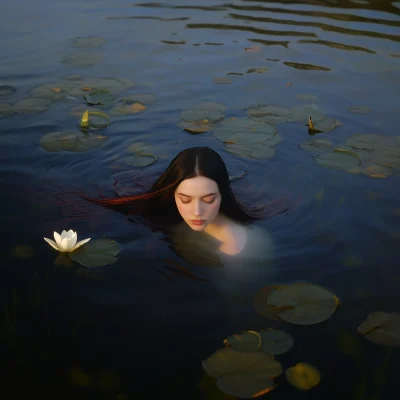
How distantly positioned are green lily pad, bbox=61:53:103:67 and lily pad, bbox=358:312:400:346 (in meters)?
5.85

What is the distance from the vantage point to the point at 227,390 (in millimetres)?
2988

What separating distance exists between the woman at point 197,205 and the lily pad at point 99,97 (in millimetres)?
2474

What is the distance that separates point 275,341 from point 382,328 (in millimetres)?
712

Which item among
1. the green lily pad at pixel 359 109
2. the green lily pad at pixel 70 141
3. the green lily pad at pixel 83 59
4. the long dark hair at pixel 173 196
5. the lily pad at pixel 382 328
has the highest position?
the long dark hair at pixel 173 196

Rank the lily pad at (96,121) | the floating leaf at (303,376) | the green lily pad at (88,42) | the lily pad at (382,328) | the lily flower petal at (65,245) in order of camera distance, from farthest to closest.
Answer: the green lily pad at (88,42)
the lily pad at (96,121)
the lily flower petal at (65,245)
the lily pad at (382,328)
the floating leaf at (303,376)

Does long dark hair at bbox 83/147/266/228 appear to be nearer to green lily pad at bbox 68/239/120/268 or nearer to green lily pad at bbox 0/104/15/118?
green lily pad at bbox 68/239/120/268

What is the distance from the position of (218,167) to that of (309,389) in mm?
1546

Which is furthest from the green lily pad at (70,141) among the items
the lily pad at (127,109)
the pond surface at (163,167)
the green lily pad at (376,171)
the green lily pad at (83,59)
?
the green lily pad at (376,171)

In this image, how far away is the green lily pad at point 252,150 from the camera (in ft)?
19.2

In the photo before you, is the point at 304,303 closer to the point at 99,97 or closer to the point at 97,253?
the point at 97,253

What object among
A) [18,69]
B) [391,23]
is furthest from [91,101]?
[391,23]

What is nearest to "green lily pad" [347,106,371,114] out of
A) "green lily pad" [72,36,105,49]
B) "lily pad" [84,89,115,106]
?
"lily pad" [84,89,115,106]

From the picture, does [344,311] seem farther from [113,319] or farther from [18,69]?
[18,69]

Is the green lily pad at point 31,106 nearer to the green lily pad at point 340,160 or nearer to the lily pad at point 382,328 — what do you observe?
the green lily pad at point 340,160
